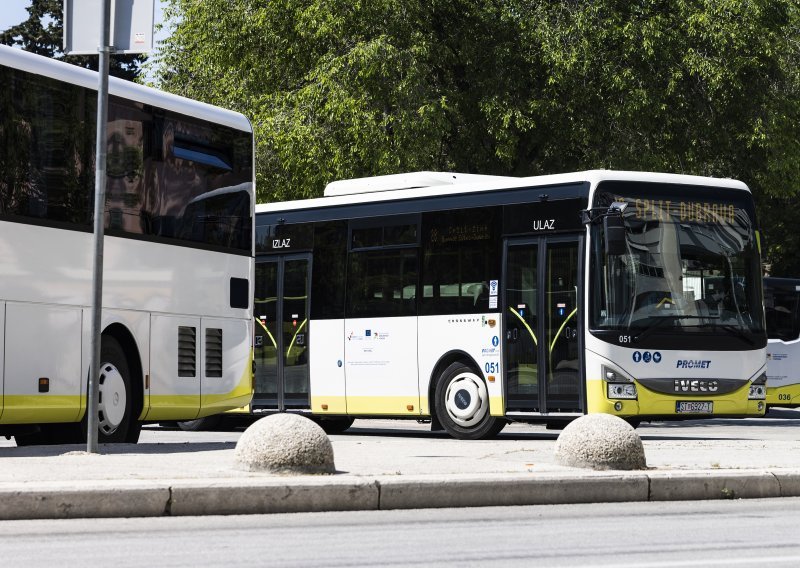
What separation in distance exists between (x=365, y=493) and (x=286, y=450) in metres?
0.76

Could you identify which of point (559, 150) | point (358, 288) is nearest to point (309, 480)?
point (358, 288)

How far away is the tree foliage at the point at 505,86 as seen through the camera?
27062 mm

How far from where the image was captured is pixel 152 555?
835 cm

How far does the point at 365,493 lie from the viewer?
10898 mm

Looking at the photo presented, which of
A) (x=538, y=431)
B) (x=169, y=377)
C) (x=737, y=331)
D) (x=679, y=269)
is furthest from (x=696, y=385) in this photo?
(x=169, y=377)

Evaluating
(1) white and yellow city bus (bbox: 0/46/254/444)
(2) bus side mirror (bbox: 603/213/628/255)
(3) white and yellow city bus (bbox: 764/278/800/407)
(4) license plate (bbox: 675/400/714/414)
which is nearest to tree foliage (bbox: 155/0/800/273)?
(3) white and yellow city bus (bbox: 764/278/800/407)

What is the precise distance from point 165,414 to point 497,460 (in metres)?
4.27

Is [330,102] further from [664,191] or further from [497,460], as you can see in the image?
[497,460]

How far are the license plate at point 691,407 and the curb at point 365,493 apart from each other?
598 centimetres

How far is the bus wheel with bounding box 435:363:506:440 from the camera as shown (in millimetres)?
19938

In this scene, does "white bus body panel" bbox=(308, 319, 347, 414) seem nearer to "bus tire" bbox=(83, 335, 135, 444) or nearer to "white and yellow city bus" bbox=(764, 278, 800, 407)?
"bus tire" bbox=(83, 335, 135, 444)

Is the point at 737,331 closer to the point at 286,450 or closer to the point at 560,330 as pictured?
the point at 560,330

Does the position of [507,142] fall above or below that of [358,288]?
above

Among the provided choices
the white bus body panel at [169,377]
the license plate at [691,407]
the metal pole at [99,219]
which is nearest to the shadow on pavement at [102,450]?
the metal pole at [99,219]
